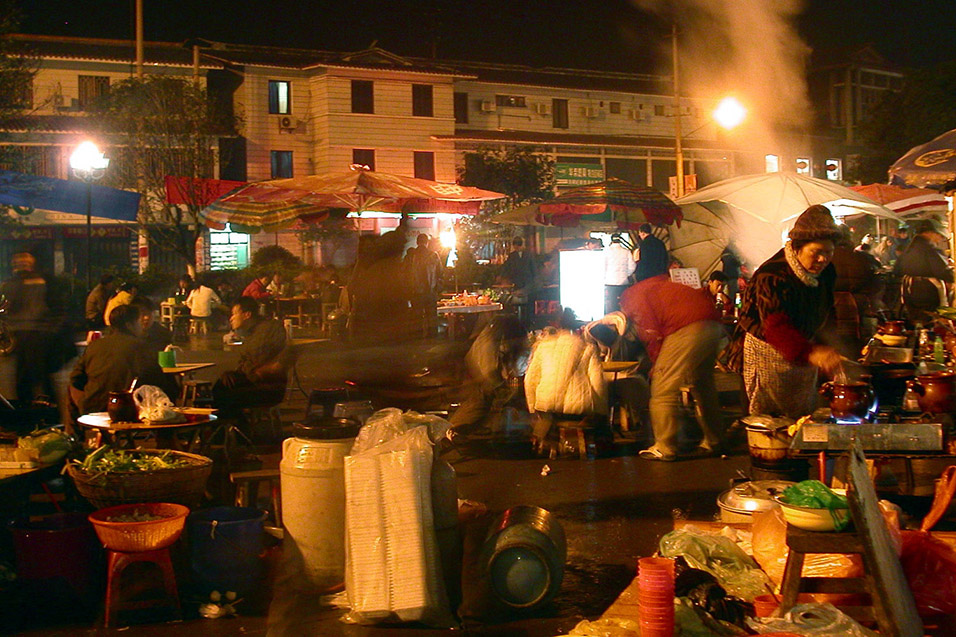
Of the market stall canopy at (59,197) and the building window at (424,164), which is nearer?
the market stall canopy at (59,197)

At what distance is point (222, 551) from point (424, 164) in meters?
39.0

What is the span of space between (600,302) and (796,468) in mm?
8991

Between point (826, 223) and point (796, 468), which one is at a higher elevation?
point (826, 223)

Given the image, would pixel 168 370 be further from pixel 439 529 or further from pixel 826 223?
pixel 826 223

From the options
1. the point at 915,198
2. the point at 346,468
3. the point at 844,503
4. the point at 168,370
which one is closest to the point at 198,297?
Answer: the point at 168,370

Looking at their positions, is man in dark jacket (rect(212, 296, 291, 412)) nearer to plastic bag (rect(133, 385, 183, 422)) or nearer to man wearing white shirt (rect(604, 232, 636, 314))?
plastic bag (rect(133, 385, 183, 422))

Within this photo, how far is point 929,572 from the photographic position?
3934 millimetres

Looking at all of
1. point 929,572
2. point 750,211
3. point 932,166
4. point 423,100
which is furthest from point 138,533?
point 423,100

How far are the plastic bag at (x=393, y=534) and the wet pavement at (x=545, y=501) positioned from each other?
0.22 m

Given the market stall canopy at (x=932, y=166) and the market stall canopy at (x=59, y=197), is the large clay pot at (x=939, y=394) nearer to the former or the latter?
the market stall canopy at (x=932, y=166)

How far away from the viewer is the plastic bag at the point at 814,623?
11.0ft

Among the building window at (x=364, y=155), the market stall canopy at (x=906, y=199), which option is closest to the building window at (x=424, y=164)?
the building window at (x=364, y=155)

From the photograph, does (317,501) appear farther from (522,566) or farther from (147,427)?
(147,427)

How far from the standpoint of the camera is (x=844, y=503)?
3.67m
